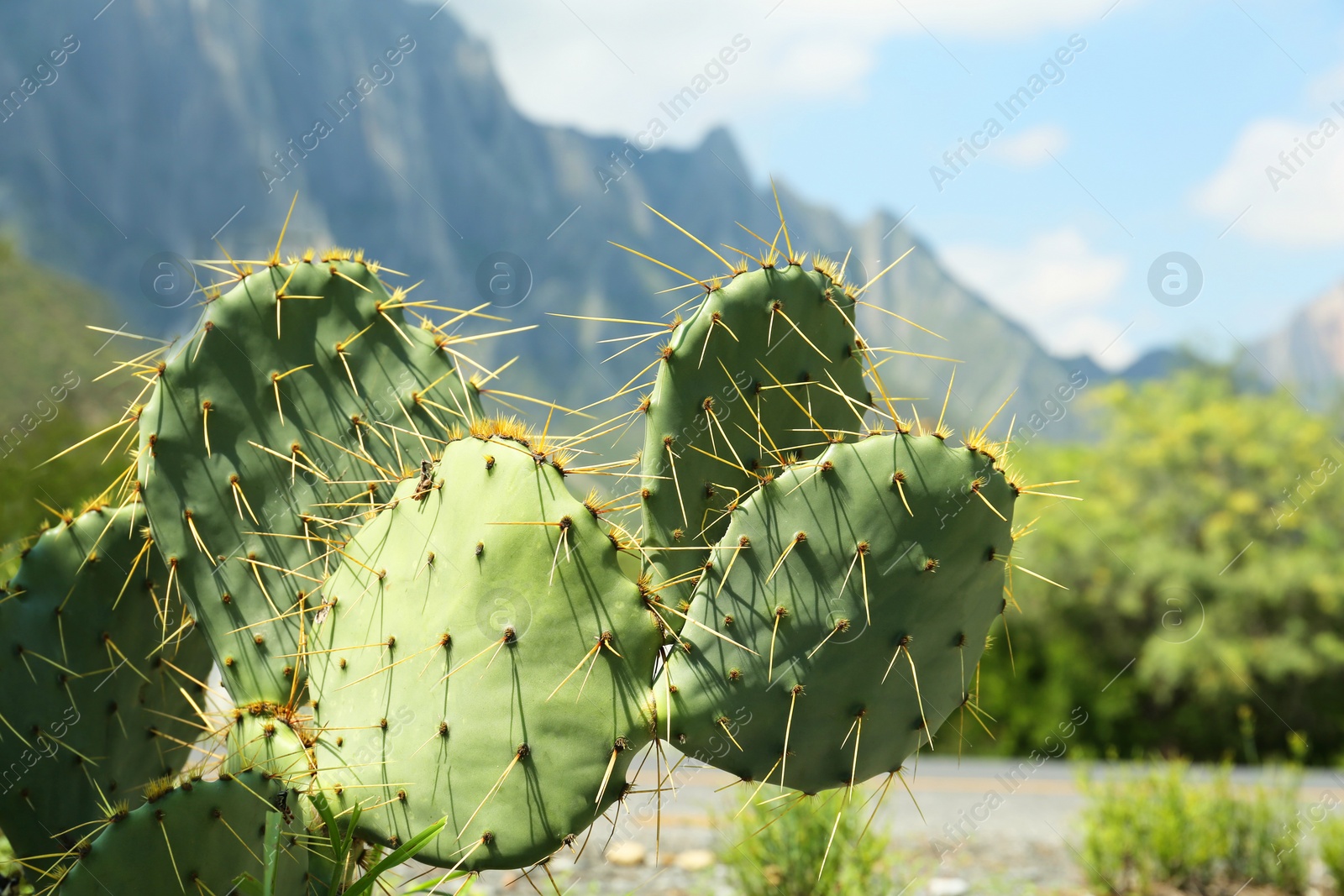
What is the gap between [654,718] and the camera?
149 cm

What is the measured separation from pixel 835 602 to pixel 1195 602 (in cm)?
1081

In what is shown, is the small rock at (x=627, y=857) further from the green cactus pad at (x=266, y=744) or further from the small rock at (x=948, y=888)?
the green cactus pad at (x=266, y=744)

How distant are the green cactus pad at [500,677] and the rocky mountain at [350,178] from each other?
26339mm

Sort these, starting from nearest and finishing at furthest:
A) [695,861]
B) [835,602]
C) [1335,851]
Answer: [835,602]
[1335,851]
[695,861]

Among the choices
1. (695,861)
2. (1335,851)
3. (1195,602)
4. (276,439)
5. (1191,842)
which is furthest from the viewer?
(1195,602)

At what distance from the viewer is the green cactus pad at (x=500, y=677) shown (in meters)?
1.46

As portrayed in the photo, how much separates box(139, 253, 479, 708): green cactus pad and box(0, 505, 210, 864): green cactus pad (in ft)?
0.78

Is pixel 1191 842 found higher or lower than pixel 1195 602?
higher

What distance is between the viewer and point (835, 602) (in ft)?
4.72

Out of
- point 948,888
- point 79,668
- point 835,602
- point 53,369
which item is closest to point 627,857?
point 948,888

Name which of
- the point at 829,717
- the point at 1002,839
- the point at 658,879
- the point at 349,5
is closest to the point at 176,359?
the point at 829,717

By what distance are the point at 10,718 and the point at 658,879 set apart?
334cm

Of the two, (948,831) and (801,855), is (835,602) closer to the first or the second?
(801,855)

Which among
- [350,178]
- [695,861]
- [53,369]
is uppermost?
[350,178]
